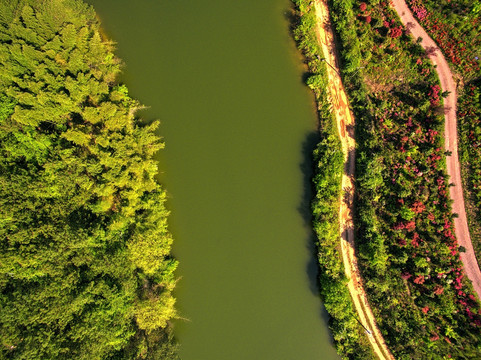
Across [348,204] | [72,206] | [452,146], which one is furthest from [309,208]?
[72,206]

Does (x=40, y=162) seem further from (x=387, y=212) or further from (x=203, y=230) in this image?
(x=387, y=212)

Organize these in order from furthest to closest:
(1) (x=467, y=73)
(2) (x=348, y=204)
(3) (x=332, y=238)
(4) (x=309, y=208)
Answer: (4) (x=309, y=208), (2) (x=348, y=204), (3) (x=332, y=238), (1) (x=467, y=73)

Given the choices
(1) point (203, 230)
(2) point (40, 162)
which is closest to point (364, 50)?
(1) point (203, 230)

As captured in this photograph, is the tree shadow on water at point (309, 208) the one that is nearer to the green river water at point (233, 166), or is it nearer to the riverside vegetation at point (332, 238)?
the green river water at point (233, 166)

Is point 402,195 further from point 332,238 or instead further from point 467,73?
point 467,73

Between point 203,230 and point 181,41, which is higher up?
point 181,41

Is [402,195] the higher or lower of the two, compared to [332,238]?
higher

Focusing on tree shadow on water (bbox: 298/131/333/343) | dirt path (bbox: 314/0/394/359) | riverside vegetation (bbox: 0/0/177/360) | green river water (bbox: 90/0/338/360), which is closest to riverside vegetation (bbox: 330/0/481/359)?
dirt path (bbox: 314/0/394/359)
